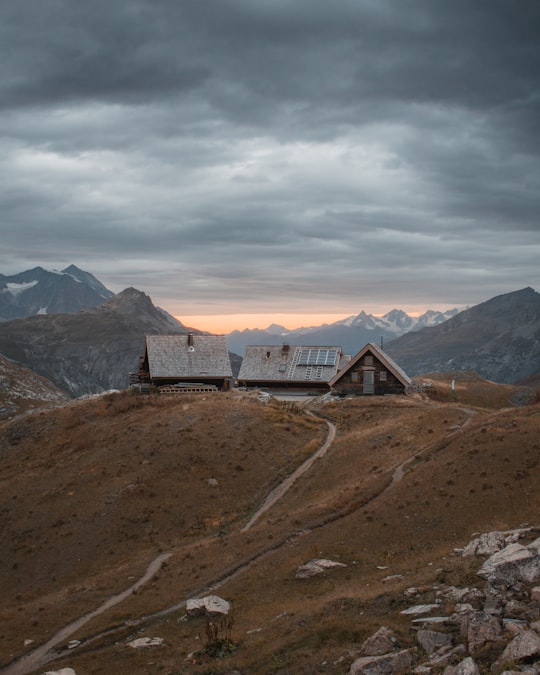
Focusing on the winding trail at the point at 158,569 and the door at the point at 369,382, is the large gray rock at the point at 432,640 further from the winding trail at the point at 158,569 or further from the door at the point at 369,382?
the door at the point at 369,382

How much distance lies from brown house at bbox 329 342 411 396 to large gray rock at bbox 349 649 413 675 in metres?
60.8

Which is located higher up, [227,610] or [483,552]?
[483,552]

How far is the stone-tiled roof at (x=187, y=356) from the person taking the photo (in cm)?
8462

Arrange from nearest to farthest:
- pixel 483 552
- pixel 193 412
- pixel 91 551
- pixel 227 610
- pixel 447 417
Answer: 1. pixel 483 552
2. pixel 227 610
3. pixel 91 551
4. pixel 447 417
5. pixel 193 412

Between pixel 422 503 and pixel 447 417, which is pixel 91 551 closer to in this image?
pixel 422 503

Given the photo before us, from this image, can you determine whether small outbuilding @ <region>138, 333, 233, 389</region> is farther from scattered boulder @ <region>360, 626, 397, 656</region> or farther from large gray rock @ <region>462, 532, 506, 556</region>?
scattered boulder @ <region>360, 626, 397, 656</region>

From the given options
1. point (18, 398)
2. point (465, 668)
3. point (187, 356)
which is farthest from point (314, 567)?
point (18, 398)

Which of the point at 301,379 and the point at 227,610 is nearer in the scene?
the point at 227,610

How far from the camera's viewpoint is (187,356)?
86.8 m

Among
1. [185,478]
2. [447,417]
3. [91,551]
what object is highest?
[447,417]

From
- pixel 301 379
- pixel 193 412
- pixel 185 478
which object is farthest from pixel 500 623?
pixel 301 379

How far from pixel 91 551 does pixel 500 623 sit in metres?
29.5

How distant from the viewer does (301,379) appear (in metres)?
85.9

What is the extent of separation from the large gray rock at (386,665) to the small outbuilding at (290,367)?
219 ft
